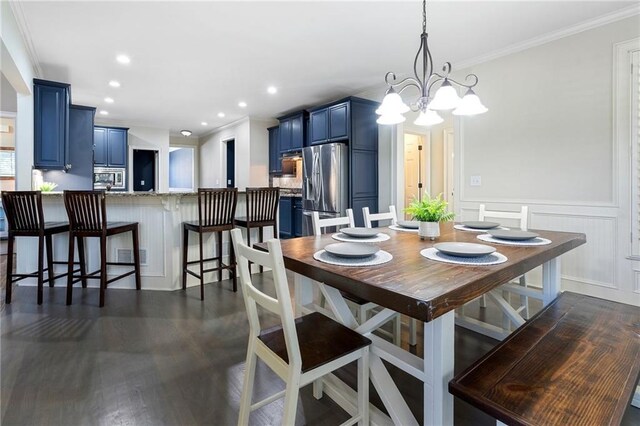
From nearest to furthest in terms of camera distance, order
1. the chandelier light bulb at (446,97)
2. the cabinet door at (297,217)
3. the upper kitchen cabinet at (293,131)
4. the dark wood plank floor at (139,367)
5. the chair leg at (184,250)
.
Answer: the dark wood plank floor at (139,367) → the chandelier light bulb at (446,97) → the chair leg at (184,250) → the upper kitchen cabinet at (293,131) → the cabinet door at (297,217)

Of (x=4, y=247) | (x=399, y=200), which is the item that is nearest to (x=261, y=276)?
(x=399, y=200)

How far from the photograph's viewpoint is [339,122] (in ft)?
15.4

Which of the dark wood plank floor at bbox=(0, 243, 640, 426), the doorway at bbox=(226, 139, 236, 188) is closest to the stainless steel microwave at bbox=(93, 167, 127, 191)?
the doorway at bbox=(226, 139, 236, 188)

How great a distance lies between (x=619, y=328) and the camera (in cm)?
136

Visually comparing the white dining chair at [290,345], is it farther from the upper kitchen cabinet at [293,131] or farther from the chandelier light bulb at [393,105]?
the upper kitchen cabinet at [293,131]

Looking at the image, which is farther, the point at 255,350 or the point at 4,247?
the point at 4,247

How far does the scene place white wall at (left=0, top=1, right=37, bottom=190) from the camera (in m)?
2.65

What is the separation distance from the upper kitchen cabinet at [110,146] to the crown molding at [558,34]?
21.3 feet

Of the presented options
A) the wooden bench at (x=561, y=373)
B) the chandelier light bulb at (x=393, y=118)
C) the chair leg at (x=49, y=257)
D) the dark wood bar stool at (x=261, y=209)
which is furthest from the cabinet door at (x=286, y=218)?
the wooden bench at (x=561, y=373)

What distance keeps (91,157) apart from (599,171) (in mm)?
6175

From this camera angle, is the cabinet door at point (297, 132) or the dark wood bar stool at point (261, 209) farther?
the cabinet door at point (297, 132)

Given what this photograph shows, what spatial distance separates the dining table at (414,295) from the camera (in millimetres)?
1009

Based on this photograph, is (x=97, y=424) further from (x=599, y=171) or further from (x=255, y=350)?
(x=599, y=171)

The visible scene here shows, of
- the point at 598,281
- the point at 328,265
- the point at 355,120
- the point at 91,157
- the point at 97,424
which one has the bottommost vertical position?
the point at 97,424
